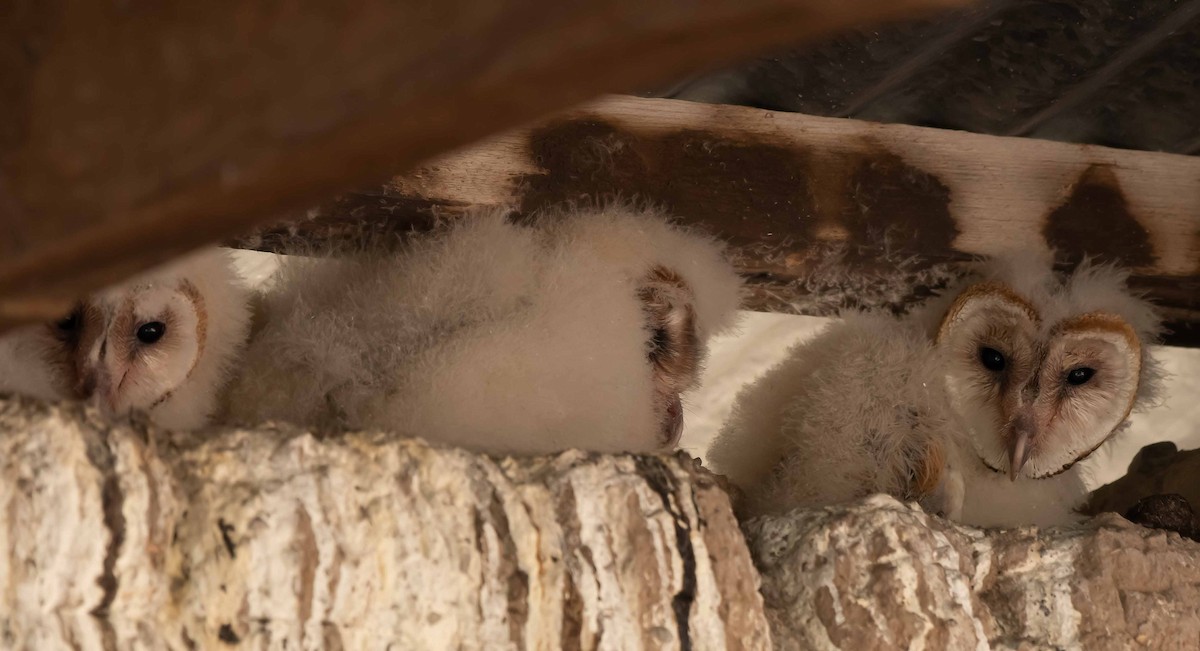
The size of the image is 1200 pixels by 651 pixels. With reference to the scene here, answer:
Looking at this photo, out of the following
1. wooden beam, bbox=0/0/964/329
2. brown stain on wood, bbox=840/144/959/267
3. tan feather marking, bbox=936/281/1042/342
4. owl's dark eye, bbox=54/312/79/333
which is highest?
wooden beam, bbox=0/0/964/329

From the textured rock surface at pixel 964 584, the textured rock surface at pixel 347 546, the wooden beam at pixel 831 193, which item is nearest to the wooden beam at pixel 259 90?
the textured rock surface at pixel 347 546

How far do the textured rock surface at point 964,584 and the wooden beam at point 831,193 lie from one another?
56cm

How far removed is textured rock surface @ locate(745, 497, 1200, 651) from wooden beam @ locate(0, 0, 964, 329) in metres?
0.94

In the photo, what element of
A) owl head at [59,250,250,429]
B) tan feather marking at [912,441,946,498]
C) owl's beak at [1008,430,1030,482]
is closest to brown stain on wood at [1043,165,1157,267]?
owl's beak at [1008,430,1030,482]

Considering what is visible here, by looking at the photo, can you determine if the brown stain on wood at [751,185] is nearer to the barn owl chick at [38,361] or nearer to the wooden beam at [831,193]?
the wooden beam at [831,193]

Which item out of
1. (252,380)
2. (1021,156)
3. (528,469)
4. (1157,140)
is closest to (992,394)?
(1021,156)

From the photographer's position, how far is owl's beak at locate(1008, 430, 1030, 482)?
1984mm

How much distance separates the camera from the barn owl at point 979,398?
1.98 meters

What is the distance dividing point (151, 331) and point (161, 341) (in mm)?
25

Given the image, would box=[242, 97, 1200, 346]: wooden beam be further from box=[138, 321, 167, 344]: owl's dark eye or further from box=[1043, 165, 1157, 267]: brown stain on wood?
box=[138, 321, 167, 344]: owl's dark eye

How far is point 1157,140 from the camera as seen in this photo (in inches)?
85.4

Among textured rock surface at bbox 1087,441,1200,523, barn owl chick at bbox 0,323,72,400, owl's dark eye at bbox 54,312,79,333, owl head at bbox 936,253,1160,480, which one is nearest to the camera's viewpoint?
barn owl chick at bbox 0,323,72,400

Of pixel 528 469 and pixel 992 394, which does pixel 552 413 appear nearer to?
pixel 528 469

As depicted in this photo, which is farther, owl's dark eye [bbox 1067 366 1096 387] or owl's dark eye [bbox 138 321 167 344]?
owl's dark eye [bbox 1067 366 1096 387]
